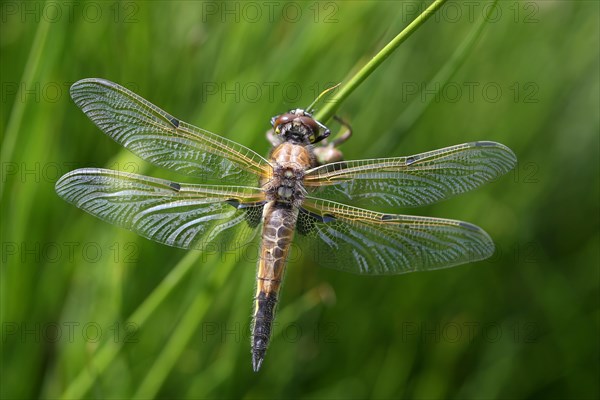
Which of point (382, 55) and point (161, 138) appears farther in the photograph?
point (161, 138)

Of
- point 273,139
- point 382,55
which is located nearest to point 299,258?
point 273,139

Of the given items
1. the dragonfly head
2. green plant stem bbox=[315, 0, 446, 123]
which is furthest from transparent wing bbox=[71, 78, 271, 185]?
green plant stem bbox=[315, 0, 446, 123]

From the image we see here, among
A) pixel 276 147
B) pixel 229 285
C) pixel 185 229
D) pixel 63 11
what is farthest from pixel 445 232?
pixel 63 11

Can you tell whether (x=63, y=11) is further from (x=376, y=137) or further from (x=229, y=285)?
(x=376, y=137)

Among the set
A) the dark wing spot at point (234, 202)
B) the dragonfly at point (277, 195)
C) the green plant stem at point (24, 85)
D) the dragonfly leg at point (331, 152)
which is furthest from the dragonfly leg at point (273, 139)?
the green plant stem at point (24, 85)

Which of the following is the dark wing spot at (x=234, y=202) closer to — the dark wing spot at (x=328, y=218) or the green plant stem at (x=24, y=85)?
the dark wing spot at (x=328, y=218)

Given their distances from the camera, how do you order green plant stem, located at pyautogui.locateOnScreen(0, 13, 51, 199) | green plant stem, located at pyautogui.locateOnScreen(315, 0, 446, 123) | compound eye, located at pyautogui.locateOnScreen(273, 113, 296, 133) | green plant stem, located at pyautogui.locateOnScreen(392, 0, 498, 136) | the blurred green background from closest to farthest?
green plant stem, located at pyautogui.locateOnScreen(315, 0, 446, 123)
green plant stem, located at pyautogui.locateOnScreen(392, 0, 498, 136)
green plant stem, located at pyautogui.locateOnScreen(0, 13, 51, 199)
compound eye, located at pyautogui.locateOnScreen(273, 113, 296, 133)
the blurred green background

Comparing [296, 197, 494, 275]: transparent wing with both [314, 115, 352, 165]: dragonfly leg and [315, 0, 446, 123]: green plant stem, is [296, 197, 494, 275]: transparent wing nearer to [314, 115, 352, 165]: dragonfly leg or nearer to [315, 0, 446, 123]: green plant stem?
[314, 115, 352, 165]: dragonfly leg

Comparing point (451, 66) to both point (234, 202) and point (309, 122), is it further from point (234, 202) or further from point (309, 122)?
point (234, 202)
